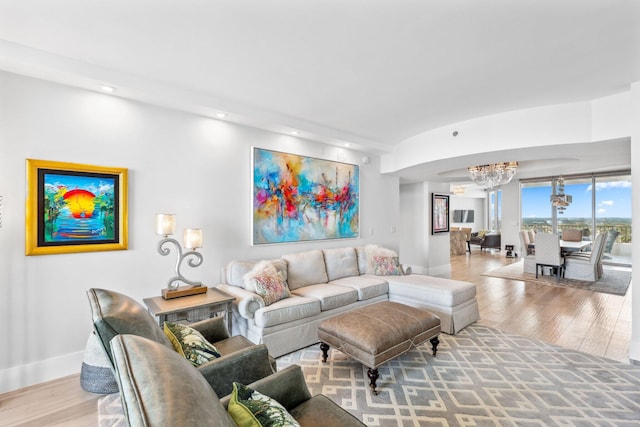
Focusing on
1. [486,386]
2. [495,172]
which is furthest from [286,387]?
[495,172]

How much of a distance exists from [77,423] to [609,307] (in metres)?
6.48

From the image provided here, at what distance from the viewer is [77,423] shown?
1990 millimetres

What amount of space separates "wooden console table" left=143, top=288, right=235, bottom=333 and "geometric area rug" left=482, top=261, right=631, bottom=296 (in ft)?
20.1

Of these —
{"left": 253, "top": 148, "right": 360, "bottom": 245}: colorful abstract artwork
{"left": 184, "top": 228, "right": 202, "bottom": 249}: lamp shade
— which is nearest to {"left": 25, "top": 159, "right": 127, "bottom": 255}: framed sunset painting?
{"left": 184, "top": 228, "right": 202, "bottom": 249}: lamp shade

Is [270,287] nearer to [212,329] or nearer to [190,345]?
[212,329]

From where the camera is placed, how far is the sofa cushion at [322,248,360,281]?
4.13 metres

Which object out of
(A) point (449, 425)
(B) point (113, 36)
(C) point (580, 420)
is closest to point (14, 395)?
(B) point (113, 36)

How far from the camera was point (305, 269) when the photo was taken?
3818 mm

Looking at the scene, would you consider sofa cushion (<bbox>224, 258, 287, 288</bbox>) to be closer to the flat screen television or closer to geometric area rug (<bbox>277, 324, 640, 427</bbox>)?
geometric area rug (<bbox>277, 324, 640, 427</bbox>)

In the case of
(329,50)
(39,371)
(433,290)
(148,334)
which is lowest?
(39,371)

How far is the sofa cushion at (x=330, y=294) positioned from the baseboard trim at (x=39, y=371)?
215 centimetres

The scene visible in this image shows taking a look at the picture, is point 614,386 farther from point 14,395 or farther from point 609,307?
point 14,395

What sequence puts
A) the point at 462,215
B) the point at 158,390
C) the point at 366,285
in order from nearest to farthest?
the point at 158,390 < the point at 366,285 < the point at 462,215

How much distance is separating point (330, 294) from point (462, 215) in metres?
11.7
